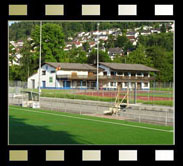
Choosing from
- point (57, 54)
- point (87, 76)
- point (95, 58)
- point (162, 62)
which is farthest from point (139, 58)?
point (57, 54)

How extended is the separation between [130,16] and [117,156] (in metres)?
1.93

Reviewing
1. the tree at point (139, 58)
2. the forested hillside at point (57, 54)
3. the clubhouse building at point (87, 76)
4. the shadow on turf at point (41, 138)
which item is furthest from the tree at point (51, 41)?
the shadow on turf at point (41, 138)

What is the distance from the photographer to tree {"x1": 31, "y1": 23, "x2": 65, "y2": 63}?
5626 centimetres

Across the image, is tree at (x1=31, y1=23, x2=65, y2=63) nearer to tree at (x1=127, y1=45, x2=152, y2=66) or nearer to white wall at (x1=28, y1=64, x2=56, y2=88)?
white wall at (x1=28, y1=64, x2=56, y2=88)

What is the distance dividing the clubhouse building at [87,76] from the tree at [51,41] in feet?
12.1

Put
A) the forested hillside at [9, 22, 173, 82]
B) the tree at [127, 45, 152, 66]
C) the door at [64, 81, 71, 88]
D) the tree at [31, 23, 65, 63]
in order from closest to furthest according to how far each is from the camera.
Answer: the forested hillside at [9, 22, 173, 82], the door at [64, 81, 71, 88], the tree at [31, 23, 65, 63], the tree at [127, 45, 152, 66]

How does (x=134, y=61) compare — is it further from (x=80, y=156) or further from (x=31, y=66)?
(x=80, y=156)

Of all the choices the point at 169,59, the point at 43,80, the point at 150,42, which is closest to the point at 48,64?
the point at 43,80

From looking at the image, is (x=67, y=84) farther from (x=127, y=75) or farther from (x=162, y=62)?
(x=162, y=62)

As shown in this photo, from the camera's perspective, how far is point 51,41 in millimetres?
57562

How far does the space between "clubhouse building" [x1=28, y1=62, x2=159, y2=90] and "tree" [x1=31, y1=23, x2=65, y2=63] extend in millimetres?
3703

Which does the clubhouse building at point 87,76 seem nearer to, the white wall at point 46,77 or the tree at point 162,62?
the white wall at point 46,77

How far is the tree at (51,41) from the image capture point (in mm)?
56263

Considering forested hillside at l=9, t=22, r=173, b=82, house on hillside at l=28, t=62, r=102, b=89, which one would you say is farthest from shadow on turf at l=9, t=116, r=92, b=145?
house on hillside at l=28, t=62, r=102, b=89
